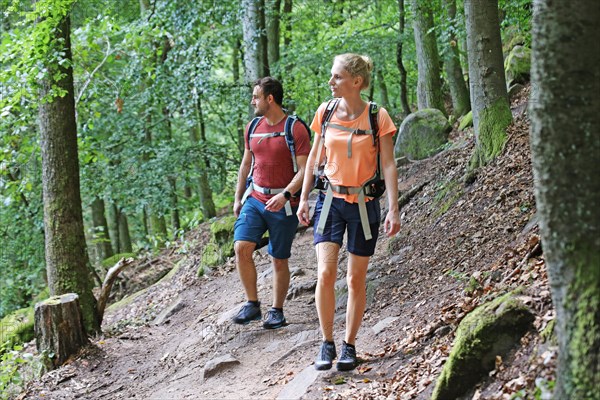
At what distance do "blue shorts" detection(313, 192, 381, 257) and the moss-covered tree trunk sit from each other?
2.16 meters

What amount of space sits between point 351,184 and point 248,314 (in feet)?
8.22

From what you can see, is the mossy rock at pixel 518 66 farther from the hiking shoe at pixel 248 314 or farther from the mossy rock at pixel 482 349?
the mossy rock at pixel 482 349

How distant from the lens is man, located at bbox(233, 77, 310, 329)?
6.47 meters

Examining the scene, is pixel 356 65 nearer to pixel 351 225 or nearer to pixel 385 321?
pixel 351 225

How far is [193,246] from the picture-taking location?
43.0ft

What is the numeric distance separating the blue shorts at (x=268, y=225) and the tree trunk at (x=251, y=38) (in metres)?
4.87

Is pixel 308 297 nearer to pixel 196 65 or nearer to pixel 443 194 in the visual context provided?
pixel 443 194

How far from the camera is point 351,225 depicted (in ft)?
16.7

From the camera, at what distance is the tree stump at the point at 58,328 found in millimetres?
8172

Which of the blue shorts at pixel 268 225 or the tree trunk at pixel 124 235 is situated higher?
the blue shorts at pixel 268 225

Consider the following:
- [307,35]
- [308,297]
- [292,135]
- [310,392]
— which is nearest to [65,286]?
[308,297]

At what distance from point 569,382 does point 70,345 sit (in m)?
6.76

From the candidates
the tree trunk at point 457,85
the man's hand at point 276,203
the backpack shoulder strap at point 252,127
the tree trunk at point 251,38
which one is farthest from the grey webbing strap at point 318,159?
the tree trunk at point 457,85

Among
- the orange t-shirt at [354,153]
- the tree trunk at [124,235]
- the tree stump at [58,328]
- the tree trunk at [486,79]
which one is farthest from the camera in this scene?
the tree trunk at [124,235]
